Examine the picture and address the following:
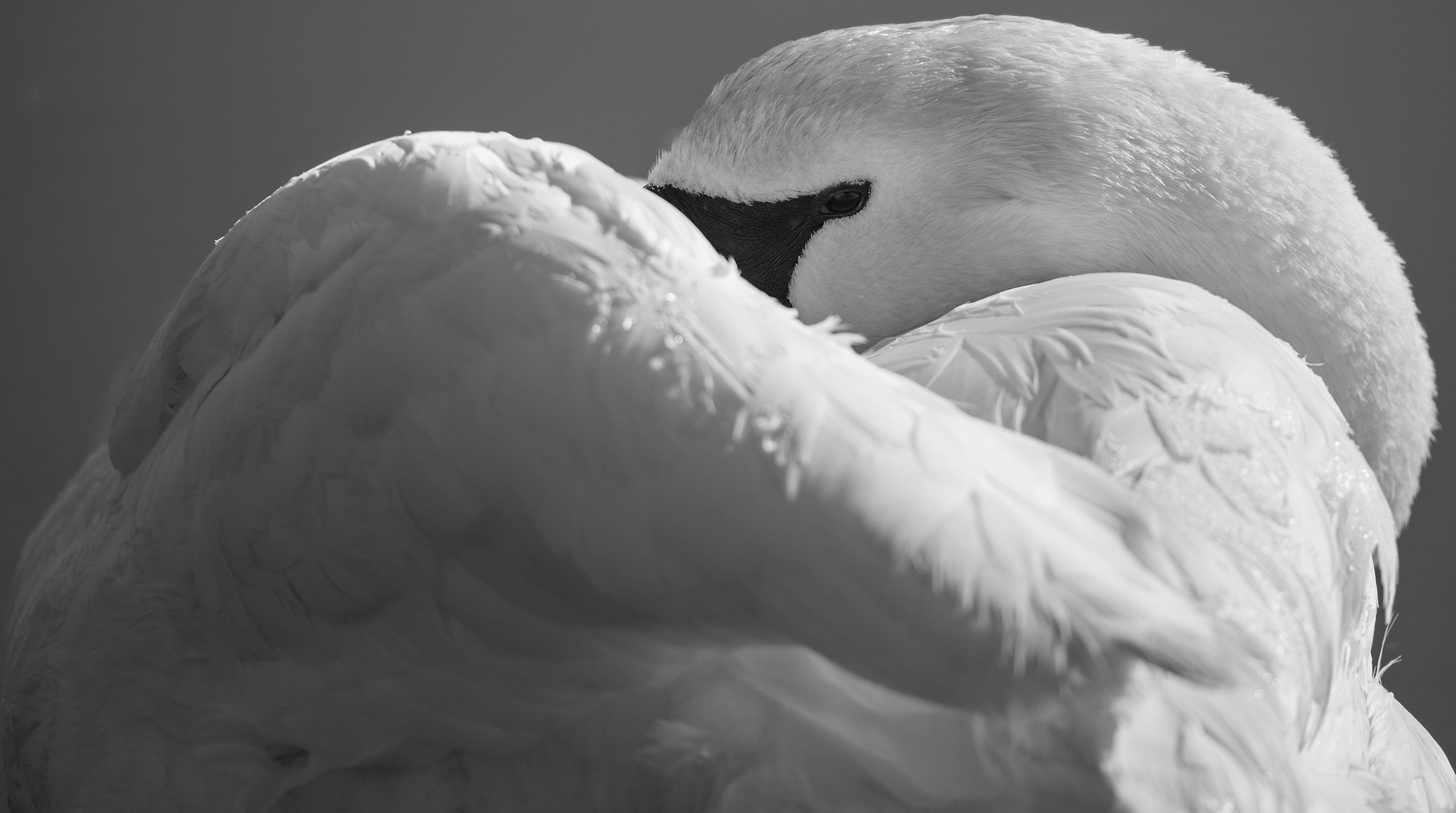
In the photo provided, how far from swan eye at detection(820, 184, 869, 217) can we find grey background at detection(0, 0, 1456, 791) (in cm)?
78

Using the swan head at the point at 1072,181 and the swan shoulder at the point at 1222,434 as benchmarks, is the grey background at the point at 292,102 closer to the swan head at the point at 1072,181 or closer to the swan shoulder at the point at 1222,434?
the swan head at the point at 1072,181

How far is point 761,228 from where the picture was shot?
2.38ft

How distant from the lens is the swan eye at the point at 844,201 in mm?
679

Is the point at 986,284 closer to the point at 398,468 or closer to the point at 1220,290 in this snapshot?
the point at 1220,290

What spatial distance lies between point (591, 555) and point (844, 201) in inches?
16.2

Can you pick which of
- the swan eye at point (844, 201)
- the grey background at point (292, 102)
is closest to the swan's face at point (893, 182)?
the swan eye at point (844, 201)

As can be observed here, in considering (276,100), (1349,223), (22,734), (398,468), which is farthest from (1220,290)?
(276,100)

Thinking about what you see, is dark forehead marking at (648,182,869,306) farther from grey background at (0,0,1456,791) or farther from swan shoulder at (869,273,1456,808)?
grey background at (0,0,1456,791)

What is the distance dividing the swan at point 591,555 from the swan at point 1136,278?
0.08 meters

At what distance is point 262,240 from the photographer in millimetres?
458

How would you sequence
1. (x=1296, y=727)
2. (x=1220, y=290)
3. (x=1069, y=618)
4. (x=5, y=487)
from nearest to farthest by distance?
(x=1069, y=618), (x=1296, y=727), (x=1220, y=290), (x=5, y=487)

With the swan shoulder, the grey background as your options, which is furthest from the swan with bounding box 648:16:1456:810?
the grey background

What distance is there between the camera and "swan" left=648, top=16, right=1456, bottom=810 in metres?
0.42

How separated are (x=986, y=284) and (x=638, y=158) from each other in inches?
35.7
